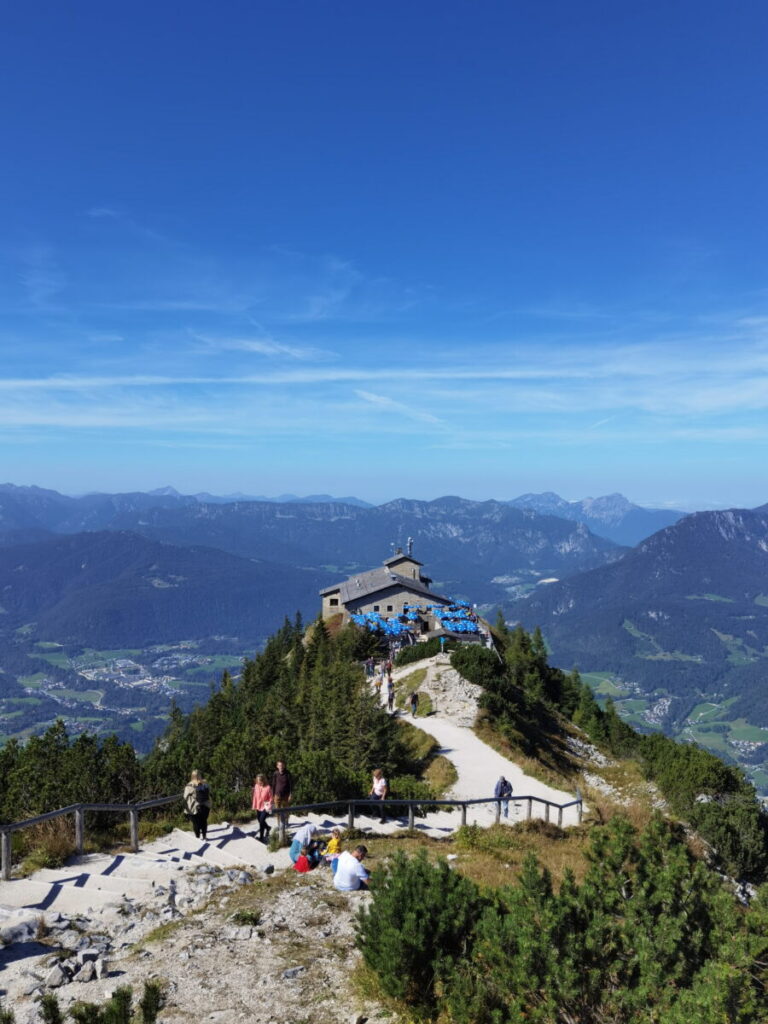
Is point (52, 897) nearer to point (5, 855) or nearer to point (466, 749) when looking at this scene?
point (5, 855)

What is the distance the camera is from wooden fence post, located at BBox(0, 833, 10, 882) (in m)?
10.9

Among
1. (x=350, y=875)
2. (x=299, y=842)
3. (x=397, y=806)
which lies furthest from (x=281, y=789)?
(x=397, y=806)

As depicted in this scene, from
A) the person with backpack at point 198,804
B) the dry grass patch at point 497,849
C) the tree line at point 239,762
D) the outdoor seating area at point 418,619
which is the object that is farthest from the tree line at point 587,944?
the outdoor seating area at point 418,619

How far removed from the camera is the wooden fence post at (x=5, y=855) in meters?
10.9

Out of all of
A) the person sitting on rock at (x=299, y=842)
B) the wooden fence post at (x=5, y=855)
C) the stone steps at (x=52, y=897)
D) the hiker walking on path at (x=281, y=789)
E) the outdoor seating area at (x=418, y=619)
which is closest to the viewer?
the stone steps at (x=52, y=897)

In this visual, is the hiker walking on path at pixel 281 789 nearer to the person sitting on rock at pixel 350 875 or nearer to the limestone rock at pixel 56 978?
the person sitting on rock at pixel 350 875

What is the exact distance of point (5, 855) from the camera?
36.0 feet

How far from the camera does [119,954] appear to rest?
888 cm

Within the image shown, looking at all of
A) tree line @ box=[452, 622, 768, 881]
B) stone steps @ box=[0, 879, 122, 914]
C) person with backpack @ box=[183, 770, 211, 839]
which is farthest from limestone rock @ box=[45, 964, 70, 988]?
tree line @ box=[452, 622, 768, 881]

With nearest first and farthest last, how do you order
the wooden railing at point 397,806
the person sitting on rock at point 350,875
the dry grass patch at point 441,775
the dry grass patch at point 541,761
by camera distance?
the person sitting on rock at point 350,875, the wooden railing at point 397,806, the dry grass patch at point 441,775, the dry grass patch at point 541,761

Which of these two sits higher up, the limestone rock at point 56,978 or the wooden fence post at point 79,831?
the limestone rock at point 56,978

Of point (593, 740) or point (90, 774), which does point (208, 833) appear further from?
point (593, 740)

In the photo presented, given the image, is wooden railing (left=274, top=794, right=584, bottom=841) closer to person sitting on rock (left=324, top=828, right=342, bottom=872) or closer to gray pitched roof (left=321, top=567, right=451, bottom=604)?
person sitting on rock (left=324, top=828, right=342, bottom=872)

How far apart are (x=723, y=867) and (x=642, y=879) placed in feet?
55.5
